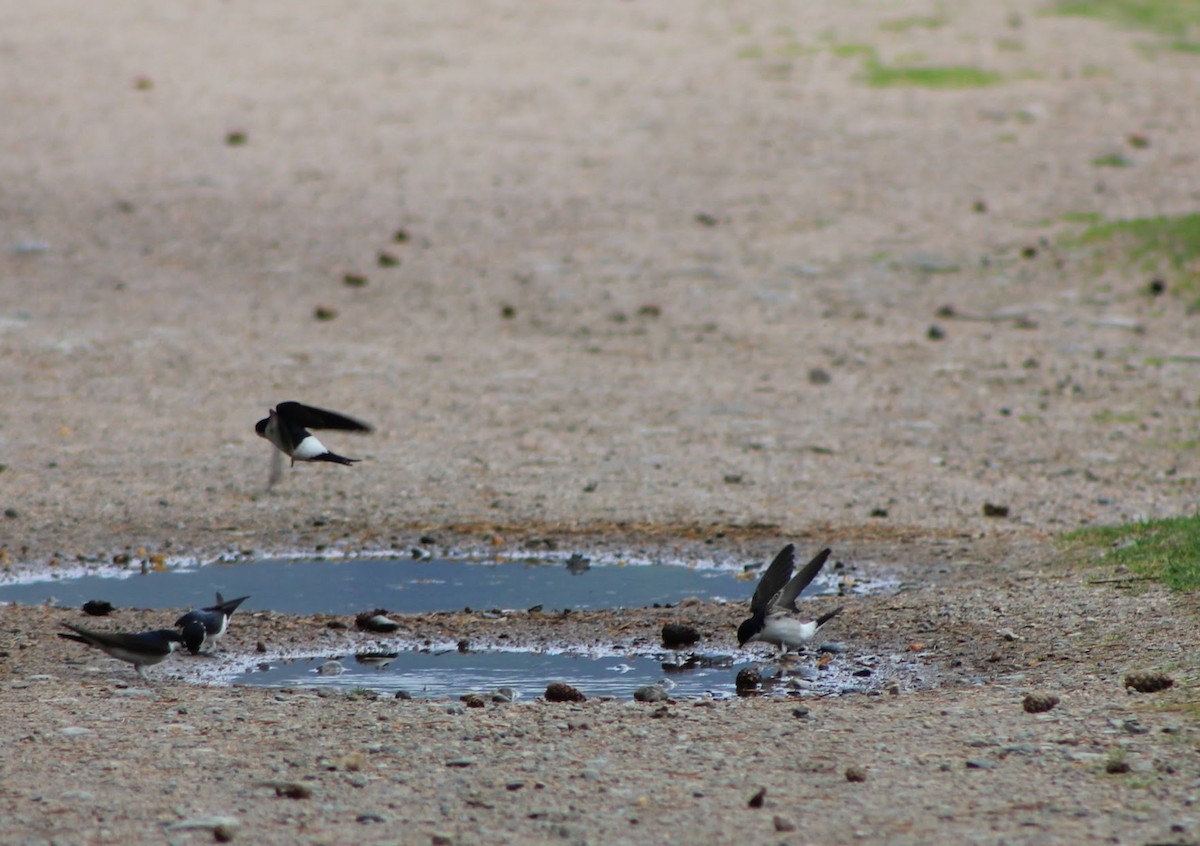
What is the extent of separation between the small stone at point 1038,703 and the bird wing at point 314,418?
245 cm

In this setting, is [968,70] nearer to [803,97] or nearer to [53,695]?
[803,97]

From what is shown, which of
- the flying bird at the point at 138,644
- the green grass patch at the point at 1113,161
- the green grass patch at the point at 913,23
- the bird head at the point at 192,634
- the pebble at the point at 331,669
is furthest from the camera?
the green grass patch at the point at 913,23

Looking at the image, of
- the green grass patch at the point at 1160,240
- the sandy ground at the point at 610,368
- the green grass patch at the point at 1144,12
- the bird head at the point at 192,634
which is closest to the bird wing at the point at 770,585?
the sandy ground at the point at 610,368

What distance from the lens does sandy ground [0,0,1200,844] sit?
15.7 ft

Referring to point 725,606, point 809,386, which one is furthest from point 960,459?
point 725,606

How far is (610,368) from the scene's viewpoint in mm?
10844

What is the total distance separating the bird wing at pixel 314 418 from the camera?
6.49 meters

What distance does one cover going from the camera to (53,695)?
18.2ft

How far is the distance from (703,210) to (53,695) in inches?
386

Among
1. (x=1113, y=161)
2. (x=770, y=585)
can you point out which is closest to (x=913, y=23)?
(x=1113, y=161)

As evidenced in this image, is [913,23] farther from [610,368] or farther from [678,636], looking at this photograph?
[678,636]

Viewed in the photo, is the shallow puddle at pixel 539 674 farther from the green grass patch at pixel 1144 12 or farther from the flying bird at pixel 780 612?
the green grass patch at pixel 1144 12

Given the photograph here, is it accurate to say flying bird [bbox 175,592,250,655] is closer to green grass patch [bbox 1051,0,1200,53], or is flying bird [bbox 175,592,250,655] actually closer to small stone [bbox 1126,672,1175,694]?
small stone [bbox 1126,672,1175,694]

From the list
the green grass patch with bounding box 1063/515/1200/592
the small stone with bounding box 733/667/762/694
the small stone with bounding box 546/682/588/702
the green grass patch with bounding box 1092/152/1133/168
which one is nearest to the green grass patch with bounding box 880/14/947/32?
the green grass patch with bounding box 1092/152/1133/168
